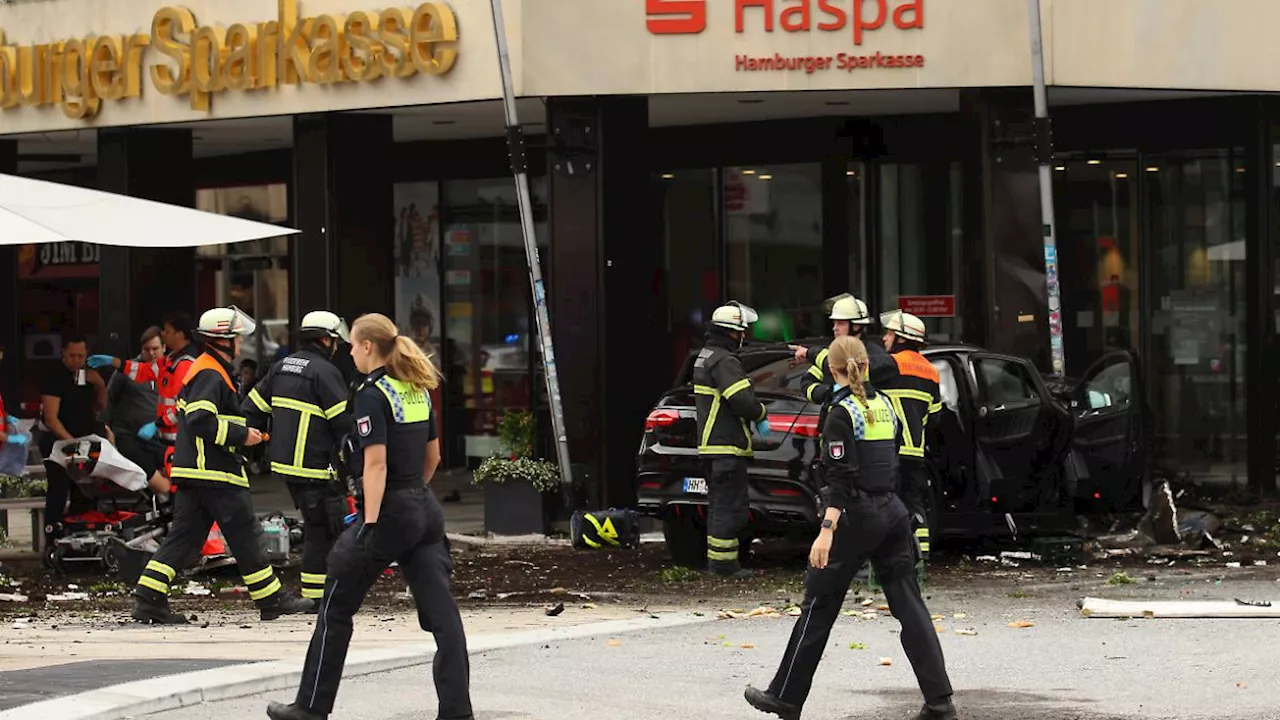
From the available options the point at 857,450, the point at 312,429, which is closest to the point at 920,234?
the point at 312,429

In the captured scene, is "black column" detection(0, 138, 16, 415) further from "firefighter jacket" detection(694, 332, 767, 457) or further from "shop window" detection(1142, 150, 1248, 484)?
"firefighter jacket" detection(694, 332, 767, 457)

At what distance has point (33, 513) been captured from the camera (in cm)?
1702

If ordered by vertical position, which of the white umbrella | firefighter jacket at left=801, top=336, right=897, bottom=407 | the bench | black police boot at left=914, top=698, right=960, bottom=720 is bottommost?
black police boot at left=914, top=698, right=960, bottom=720

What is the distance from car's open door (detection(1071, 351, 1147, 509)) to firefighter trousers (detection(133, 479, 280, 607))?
21.1ft

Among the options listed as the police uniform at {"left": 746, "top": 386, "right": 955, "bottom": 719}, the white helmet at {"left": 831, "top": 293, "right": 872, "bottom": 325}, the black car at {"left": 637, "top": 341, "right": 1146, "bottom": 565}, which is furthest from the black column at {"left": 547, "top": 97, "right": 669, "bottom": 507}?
the police uniform at {"left": 746, "top": 386, "right": 955, "bottom": 719}

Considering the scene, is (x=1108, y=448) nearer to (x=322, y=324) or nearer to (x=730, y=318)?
(x=730, y=318)

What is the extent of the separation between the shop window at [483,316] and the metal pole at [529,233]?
204 inches

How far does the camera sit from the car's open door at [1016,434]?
51.9 feet

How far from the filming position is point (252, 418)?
1334 centimetres

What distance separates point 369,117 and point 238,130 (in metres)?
2.20

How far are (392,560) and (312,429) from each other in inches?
161

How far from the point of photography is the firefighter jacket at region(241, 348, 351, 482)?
12844 mm

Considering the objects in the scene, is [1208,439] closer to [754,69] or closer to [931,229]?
[931,229]

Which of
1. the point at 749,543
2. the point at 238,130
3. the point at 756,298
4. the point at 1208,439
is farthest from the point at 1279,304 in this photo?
the point at 238,130
